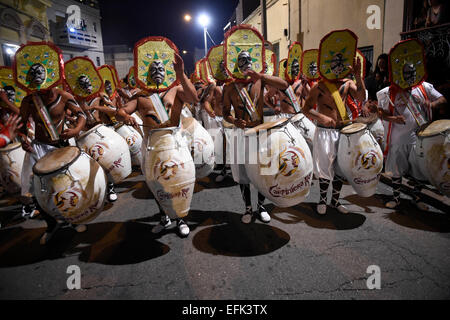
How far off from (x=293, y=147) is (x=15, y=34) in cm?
2051

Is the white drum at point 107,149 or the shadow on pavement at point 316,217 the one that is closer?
the shadow on pavement at point 316,217

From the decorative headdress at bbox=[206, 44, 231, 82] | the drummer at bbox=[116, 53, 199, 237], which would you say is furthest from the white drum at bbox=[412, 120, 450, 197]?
the decorative headdress at bbox=[206, 44, 231, 82]

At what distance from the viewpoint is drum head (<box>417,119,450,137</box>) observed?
300 centimetres

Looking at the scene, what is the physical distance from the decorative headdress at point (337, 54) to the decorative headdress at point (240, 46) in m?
0.88

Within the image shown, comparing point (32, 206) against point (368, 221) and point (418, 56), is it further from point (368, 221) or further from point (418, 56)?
point (418, 56)

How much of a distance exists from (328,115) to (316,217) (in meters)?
1.43

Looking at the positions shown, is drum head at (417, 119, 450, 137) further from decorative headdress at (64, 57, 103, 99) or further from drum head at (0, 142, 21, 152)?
drum head at (0, 142, 21, 152)

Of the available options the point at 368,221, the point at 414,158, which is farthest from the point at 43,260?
the point at 414,158

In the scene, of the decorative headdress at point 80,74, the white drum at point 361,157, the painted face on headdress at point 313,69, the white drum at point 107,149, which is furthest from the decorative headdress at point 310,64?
the decorative headdress at point 80,74

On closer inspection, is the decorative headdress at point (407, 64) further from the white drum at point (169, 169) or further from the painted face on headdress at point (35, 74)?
the painted face on headdress at point (35, 74)

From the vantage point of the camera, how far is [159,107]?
2.90 m

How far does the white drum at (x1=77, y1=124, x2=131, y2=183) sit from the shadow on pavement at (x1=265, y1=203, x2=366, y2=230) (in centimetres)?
250

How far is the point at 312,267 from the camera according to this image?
254cm

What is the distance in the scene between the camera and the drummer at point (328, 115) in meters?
3.26
